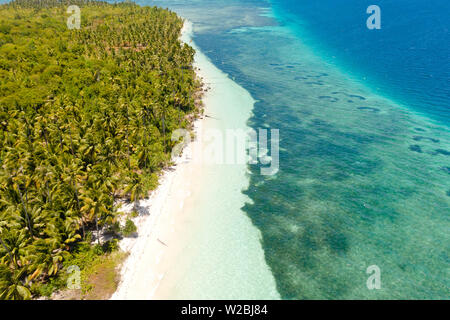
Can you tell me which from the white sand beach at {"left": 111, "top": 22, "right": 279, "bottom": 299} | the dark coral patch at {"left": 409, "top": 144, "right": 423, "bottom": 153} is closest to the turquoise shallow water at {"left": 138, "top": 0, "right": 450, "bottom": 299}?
the dark coral patch at {"left": 409, "top": 144, "right": 423, "bottom": 153}

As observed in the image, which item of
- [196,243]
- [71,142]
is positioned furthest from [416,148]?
[71,142]

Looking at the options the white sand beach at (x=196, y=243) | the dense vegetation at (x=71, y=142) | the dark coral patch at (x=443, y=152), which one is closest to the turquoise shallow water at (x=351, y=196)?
the dark coral patch at (x=443, y=152)

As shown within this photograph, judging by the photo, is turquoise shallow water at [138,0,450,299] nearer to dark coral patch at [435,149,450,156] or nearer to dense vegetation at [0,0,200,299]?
dark coral patch at [435,149,450,156]

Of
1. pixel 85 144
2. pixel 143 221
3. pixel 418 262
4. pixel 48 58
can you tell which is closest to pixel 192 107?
pixel 85 144

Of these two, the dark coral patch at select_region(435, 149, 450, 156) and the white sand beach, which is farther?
the dark coral patch at select_region(435, 149, 450, 156)

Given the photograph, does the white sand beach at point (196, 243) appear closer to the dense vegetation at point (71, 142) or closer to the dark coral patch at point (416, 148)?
the dense vegetation at point (71, 142)
